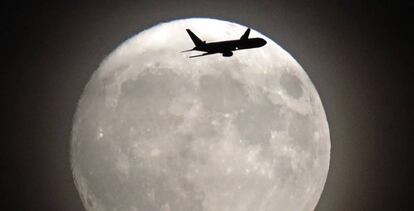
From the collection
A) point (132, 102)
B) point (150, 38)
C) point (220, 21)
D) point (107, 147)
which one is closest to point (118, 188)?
point (107, 147)

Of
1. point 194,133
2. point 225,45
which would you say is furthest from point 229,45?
point 194,133

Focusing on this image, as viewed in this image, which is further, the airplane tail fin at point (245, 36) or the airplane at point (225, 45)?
the airplane tail fin at point (245, 36)

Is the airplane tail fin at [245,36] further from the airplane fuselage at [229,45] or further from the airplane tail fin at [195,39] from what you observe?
the airplane tail fin at [195,39]

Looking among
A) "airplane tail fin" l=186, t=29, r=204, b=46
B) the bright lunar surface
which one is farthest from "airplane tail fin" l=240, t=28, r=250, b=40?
"airplane tail fin" l=186, t=29, r=204, b=46

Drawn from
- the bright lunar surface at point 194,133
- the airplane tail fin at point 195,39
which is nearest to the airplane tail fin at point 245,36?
the bright lunar surface at point 194,133

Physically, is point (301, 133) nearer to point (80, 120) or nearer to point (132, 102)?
point (132, 102)
